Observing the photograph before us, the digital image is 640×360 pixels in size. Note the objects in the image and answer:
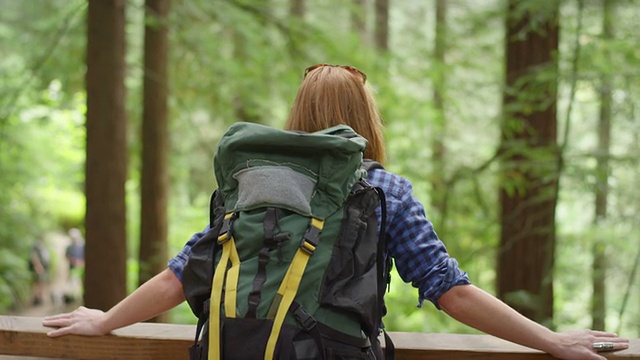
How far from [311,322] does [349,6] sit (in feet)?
27.6

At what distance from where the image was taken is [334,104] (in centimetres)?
199

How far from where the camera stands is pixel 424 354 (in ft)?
6.95

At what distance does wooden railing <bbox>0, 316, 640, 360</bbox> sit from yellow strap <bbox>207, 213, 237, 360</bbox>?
488 millimetres

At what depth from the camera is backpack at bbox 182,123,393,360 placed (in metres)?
1.67

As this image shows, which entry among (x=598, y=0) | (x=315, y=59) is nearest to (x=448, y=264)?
(x=598, y=0)

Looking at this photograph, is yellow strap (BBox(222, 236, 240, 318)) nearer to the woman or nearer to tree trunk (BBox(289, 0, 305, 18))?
the woman

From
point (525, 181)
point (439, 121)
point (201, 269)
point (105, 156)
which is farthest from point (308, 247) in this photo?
point (439, 121)

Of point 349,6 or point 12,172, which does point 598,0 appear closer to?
point 349,6

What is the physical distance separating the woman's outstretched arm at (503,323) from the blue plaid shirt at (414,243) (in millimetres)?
33

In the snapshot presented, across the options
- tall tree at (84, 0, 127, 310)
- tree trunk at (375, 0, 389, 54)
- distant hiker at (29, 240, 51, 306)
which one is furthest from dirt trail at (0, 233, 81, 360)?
tall tree at (84, 0, 127, 310)

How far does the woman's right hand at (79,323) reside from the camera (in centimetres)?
217

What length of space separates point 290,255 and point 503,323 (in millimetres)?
588

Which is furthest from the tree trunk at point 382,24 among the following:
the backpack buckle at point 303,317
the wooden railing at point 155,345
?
the backpack buckle at point 303,317

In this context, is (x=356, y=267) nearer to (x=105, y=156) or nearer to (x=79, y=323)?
(x=79, y=323)
